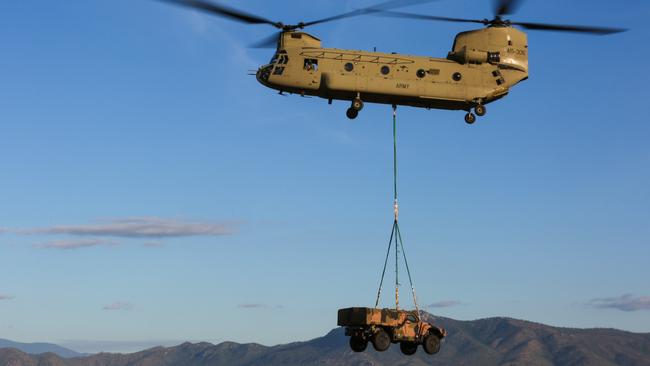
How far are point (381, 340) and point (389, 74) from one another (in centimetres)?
1493

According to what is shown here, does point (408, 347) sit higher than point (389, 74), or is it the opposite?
point (389, 74)

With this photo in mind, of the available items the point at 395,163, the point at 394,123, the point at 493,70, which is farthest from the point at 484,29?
the point at 395,163

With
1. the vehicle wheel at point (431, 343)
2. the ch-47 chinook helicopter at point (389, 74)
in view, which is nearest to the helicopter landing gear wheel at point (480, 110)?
the ch-47 chinook helicopter at point (389, 74)

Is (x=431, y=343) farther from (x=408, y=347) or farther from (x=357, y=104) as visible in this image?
(x=357, y=104)

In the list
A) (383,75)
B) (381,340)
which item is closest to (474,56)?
(383,75)

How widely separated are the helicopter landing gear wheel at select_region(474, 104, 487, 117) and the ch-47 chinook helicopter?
0.18 ft

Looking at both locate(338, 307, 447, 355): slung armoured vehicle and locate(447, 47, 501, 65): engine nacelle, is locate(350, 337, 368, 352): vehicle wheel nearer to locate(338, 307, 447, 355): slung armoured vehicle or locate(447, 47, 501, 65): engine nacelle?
locate(338, 307, 447, 355): slung armoured vehicle

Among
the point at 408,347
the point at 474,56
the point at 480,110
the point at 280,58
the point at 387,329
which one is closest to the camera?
the point at 387,329

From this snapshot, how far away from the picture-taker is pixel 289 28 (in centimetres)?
5191

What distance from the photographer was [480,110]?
5200 centimetres

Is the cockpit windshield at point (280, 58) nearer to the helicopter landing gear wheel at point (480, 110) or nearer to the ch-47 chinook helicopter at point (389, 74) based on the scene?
the ch-47 chinook helicopter at point (389, 74)

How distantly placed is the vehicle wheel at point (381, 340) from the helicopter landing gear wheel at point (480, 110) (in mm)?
14528

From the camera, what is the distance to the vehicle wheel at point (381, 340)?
43872 millimetres

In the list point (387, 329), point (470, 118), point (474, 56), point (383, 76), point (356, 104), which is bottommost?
point (387, 329)
